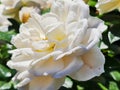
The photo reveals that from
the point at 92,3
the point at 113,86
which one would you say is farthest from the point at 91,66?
the point at 92,3

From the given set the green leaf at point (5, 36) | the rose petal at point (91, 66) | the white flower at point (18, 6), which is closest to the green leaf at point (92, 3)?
the white flower at point (18, 6)

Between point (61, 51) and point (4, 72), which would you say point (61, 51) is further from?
point (4, 72)

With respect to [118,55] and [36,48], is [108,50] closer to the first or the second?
[118,55]

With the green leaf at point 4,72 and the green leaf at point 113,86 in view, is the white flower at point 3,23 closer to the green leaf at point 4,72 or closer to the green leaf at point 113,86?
the green leaf at point 4,72

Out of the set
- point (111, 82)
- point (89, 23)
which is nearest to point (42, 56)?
point (89, 23)

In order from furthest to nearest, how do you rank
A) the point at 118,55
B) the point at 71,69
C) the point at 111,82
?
the point at 118,55 → the point at 111,82 → the point at 71,69

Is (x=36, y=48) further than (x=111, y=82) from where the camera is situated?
No

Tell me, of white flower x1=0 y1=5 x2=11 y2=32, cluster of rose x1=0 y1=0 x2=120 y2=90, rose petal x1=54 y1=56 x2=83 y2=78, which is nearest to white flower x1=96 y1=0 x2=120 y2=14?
cluster of rose x1=0 y1=0 x2=120 y2=90

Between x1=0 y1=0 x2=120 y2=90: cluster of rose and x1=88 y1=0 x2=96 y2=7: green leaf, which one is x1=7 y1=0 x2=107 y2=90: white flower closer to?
x1=0 y1=0 x2=120 y2=90: cluster of rose
